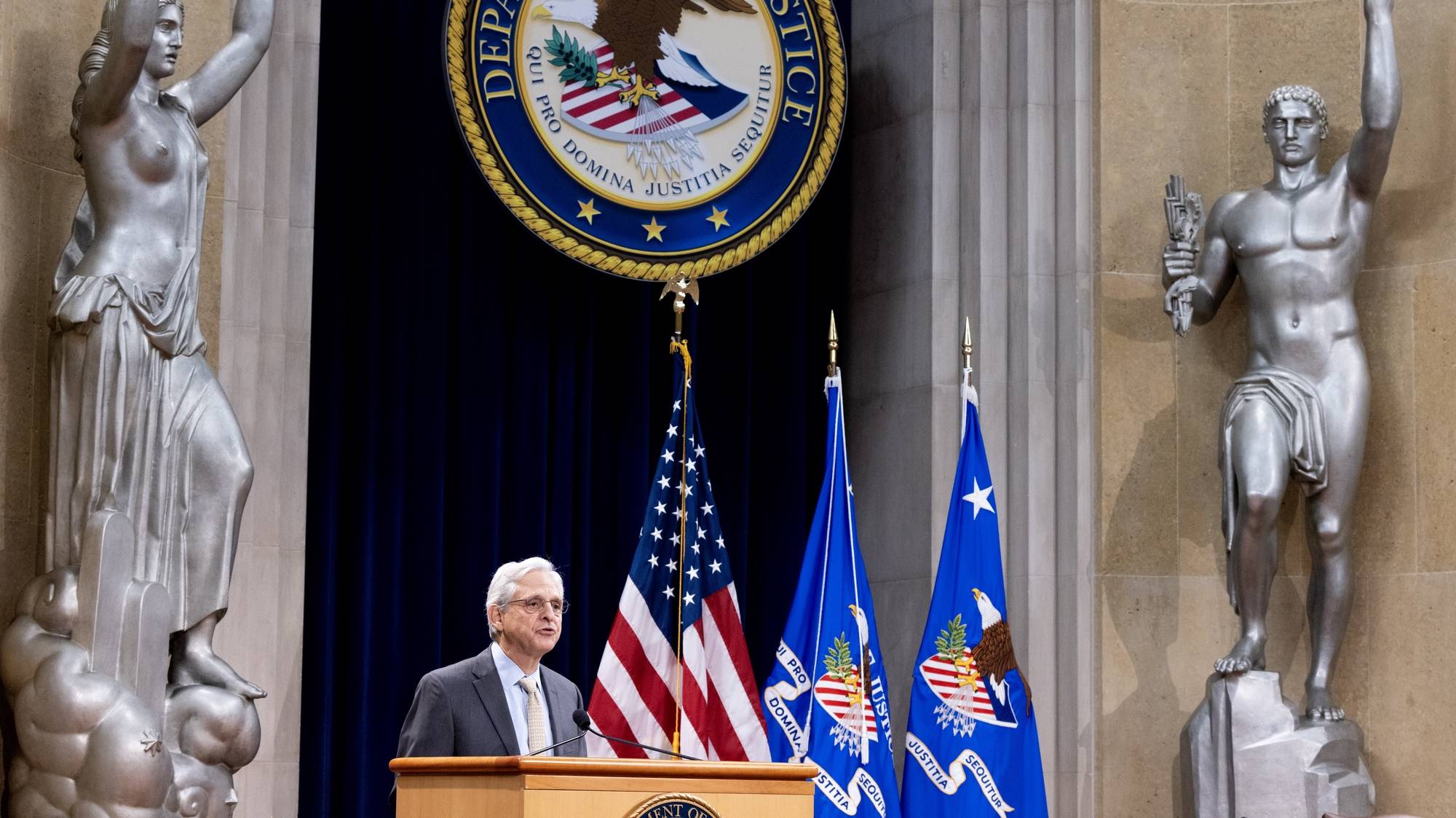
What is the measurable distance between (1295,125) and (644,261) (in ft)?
8.10

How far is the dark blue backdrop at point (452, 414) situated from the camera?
7.44 metres

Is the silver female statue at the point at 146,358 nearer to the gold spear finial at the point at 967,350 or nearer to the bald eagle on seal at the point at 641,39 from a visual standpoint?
the bald eagle on seal at the point at 641,39

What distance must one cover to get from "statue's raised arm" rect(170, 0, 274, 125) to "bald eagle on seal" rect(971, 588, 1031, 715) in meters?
3.08

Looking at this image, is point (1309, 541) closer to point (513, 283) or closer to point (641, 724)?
point (641, 724)

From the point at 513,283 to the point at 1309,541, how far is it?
317 centimetres

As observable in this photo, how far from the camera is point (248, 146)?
700cm

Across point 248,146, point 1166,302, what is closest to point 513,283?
point 248,146

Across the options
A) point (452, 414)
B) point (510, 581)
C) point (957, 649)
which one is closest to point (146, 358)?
point (510, 581)

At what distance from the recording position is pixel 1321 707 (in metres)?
7.37

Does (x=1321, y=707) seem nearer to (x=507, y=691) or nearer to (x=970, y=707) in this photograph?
(x=970, y=707)

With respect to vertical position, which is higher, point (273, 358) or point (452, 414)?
point (273, 358)

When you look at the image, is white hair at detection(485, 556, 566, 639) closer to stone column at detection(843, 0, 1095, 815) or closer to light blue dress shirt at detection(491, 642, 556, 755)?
light blue dress shirt at detection(491, 642, 556, 755)

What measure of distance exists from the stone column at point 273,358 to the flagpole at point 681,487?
1.30 metres

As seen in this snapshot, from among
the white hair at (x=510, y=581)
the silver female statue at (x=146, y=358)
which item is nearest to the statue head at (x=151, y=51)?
the silver female statue at (x=146, y=358)
